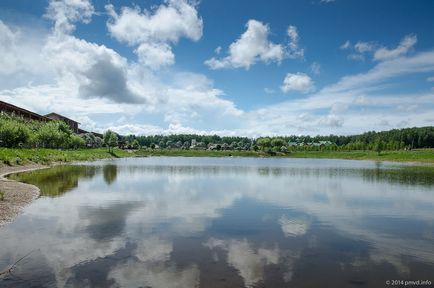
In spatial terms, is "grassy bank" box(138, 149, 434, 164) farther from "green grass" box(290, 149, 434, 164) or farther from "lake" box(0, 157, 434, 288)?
"lake" box(0, 157, 434, 288)

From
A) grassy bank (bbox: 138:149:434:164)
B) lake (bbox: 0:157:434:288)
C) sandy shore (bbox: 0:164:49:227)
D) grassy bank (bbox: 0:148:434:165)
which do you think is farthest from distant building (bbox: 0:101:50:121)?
lake (bbox: 0:157:434:288)

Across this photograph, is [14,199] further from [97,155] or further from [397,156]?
[397,156]

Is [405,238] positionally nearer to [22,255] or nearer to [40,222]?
[22,255]

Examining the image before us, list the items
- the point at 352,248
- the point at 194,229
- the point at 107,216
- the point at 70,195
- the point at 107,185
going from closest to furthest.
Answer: the point at 352,248
the point at 194,229
the point at 107,216
the point at 70,195
the point at 107,185

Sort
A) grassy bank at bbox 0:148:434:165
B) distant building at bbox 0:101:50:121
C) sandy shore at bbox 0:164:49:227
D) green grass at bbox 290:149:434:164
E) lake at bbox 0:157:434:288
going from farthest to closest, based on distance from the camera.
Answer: green grass at bbox 290:149:434:164 < distant building at bbox 0:101:50:121 < grassy bank at bbox 0:148:434:165 < sandy shore at bbox 0:164:49:227 < lake at bbox 0:157:434:288

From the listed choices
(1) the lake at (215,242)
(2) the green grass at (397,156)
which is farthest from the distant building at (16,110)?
(2) the green grass at (397,156)

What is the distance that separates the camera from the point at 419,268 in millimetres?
12914

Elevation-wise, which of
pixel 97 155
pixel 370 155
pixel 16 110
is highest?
pixel 16 110

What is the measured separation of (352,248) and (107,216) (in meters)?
13.5

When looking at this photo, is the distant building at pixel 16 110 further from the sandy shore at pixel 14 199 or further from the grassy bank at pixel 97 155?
the sandy shore at pixel 14 199

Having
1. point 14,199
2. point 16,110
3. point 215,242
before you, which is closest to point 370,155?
point 16,110

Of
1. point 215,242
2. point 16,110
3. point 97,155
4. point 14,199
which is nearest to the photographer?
point 215,242

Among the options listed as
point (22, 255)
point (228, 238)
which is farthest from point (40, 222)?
point (228, 238)

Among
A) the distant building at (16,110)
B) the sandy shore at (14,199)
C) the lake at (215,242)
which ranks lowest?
the lake at (215,242)
